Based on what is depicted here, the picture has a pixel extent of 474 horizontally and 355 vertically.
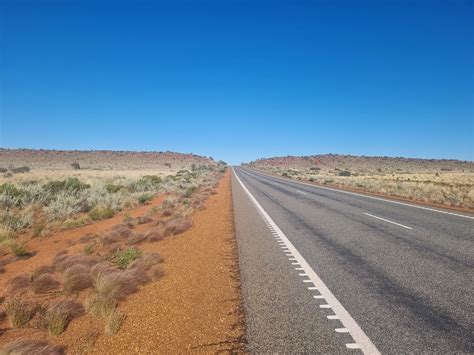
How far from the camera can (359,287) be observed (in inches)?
212

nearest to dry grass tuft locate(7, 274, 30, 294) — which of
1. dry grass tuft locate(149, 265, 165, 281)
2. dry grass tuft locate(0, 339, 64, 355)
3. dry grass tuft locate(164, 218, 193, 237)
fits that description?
dry grass tuft locate(149, 265, 165, 281)


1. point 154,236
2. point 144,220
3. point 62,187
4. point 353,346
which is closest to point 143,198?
point 62,187

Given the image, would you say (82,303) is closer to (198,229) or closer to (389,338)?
(389,338)

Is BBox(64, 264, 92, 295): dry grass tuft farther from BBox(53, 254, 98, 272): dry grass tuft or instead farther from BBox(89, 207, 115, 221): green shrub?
BBox(89, 207, 115, 221): green shrub

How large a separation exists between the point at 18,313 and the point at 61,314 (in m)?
0.69

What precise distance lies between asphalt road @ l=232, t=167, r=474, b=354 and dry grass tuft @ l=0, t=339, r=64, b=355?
93.8 inches

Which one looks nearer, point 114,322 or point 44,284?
point 114,322

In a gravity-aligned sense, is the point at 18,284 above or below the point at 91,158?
below

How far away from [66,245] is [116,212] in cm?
714

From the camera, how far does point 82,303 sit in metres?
5.44

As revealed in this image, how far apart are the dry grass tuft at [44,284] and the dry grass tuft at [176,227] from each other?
14.9 ft

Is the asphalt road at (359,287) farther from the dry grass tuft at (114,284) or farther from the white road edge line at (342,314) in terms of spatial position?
the dry grass tuft at (114,284)

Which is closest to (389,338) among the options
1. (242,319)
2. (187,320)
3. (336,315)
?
(336,315)

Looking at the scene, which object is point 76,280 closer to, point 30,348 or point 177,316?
point 30,348
